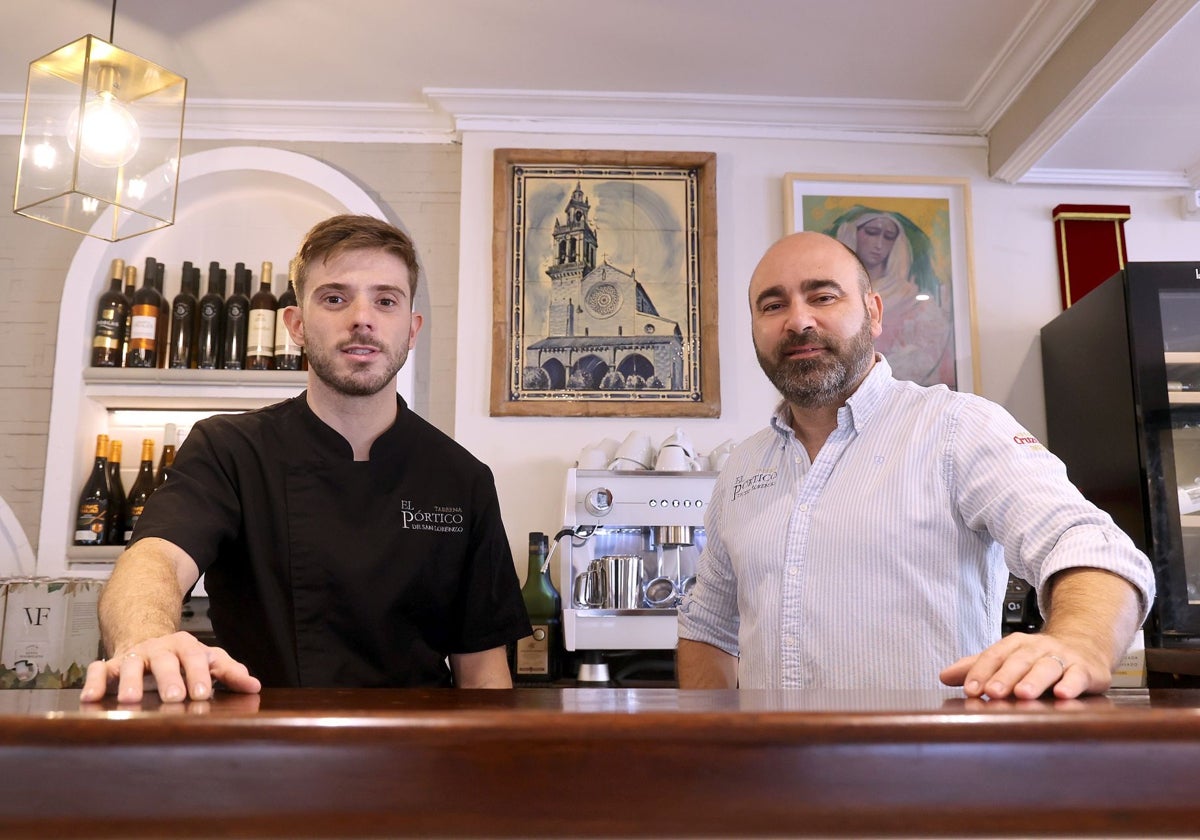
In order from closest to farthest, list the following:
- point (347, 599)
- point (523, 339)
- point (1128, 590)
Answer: point (1128, 590) < point (347, 599) < point (523, 339)

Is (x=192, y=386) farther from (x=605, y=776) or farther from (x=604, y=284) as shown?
(x=605, y=776)

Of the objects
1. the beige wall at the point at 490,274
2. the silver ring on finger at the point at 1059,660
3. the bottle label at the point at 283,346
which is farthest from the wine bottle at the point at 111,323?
the silver ring on finger at the point at 1059,660

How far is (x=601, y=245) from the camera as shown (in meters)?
3.38

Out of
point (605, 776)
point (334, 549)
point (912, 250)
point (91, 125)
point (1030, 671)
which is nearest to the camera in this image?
point (605, 776)

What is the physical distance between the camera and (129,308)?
326cm

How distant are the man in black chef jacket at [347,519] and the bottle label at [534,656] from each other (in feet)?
3.58

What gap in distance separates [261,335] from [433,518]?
70.5 inches

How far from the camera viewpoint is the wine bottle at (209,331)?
10.5 ft

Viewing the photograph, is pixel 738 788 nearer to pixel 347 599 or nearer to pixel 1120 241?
pixel 347 599

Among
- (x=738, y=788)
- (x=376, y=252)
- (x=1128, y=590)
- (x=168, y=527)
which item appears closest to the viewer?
(x=738, y=788)

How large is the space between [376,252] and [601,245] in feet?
6.00

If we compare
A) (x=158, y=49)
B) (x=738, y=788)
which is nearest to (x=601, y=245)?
(x=158, y=49)

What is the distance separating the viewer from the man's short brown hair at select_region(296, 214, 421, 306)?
1.62 m

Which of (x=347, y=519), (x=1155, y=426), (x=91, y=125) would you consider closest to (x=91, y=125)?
(x=91, y=125)
